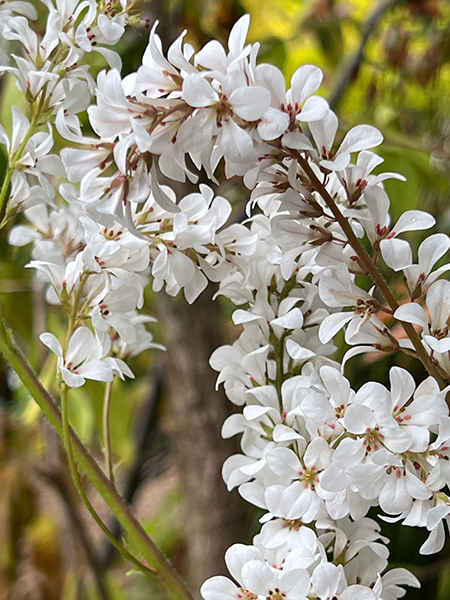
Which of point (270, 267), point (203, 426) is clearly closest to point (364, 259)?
point (270, 267)

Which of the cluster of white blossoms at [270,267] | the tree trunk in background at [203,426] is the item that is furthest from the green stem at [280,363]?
the tree trunk in background at [203,426]

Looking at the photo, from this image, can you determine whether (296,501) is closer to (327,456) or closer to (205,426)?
(327,456)

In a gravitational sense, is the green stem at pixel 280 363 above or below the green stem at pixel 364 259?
below

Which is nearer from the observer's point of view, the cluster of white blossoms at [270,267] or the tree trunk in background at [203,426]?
the cluster of white blossoms at [270,267]

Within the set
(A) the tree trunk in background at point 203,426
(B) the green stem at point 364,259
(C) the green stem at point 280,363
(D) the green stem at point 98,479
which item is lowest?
(A) the tree trunk in background at point 203,426

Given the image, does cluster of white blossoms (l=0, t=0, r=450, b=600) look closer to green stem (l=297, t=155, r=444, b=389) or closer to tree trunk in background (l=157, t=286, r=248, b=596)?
green stem (l=297, t=155, r=444, b=389)

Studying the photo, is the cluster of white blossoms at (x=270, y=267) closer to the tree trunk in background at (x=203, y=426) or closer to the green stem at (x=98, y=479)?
the green stem at (x=98, y=479)

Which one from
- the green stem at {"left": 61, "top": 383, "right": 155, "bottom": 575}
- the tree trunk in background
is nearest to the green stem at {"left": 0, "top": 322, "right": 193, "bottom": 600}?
the green stem at {"left": 61, "top": 383, "right": 155, "bottom": 575}
